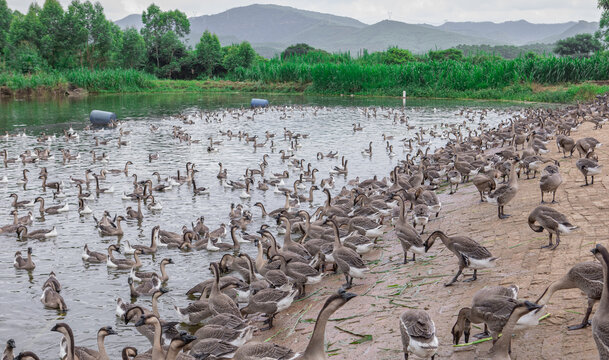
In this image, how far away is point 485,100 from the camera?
61.0 m

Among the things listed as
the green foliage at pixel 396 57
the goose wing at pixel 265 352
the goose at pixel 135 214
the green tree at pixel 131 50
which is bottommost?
the goose at pixel 135 214

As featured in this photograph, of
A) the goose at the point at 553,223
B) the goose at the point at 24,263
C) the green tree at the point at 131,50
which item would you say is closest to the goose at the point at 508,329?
the goose at the point at 553,223

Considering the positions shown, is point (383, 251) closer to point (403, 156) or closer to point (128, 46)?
point (403, 156)

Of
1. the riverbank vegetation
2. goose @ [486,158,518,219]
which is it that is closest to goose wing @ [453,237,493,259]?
goose @ [486,158,518,219]

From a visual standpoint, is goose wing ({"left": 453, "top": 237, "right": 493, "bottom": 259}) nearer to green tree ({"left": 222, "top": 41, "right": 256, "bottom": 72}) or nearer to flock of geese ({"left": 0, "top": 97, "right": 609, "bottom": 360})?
flock of geese ({"left": 0, "top": 97, "right": 609, "bottom": 360})

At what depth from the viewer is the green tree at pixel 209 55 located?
322 feet

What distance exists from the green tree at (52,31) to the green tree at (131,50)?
391 inches

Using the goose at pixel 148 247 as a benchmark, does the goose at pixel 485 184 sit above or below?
above

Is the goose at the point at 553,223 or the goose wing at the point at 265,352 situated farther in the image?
the goose at the point at 553,223

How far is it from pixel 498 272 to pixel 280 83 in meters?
75.7

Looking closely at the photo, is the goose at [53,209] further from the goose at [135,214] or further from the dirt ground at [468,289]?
the dirt ground at [468,289]

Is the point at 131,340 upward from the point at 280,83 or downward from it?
downward

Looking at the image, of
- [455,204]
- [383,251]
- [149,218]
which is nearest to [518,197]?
[455,204]

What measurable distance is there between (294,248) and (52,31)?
9322cm
